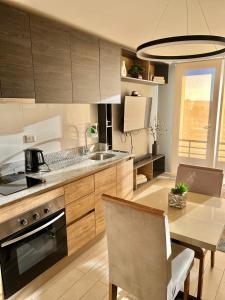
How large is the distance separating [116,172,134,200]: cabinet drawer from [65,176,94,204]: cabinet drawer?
0.57 m

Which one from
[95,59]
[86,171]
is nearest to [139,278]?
[86,171]

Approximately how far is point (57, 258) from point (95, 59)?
2.16 meters

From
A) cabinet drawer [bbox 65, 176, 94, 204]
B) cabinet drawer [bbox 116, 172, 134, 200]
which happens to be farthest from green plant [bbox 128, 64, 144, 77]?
cabinet drawer [bbox 65, 176, 94, 204]

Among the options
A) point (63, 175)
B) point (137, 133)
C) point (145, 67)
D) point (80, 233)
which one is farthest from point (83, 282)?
point (145, 67)

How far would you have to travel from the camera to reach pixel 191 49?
321cm

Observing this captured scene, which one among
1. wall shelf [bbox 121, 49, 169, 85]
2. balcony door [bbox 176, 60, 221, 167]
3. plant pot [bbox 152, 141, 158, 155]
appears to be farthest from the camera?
plant pot [bbox 152, 141, 158, 155]

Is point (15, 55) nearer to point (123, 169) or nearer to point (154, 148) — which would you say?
point (123, 169)

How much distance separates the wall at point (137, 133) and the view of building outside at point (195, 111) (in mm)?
578

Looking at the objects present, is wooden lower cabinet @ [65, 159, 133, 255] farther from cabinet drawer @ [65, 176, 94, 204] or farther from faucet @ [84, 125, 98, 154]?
faucet @ [84, 125, 98, 154]

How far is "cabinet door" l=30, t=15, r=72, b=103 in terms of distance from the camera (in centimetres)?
198

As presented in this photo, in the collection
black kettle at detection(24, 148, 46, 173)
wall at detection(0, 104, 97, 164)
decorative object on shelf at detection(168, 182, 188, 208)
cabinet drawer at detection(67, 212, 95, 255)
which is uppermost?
wall at detection(0, 104, 97, 164)

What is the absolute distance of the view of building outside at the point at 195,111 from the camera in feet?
13.5

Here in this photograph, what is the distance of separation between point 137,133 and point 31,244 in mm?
2849

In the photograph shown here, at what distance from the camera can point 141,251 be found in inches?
49.9
